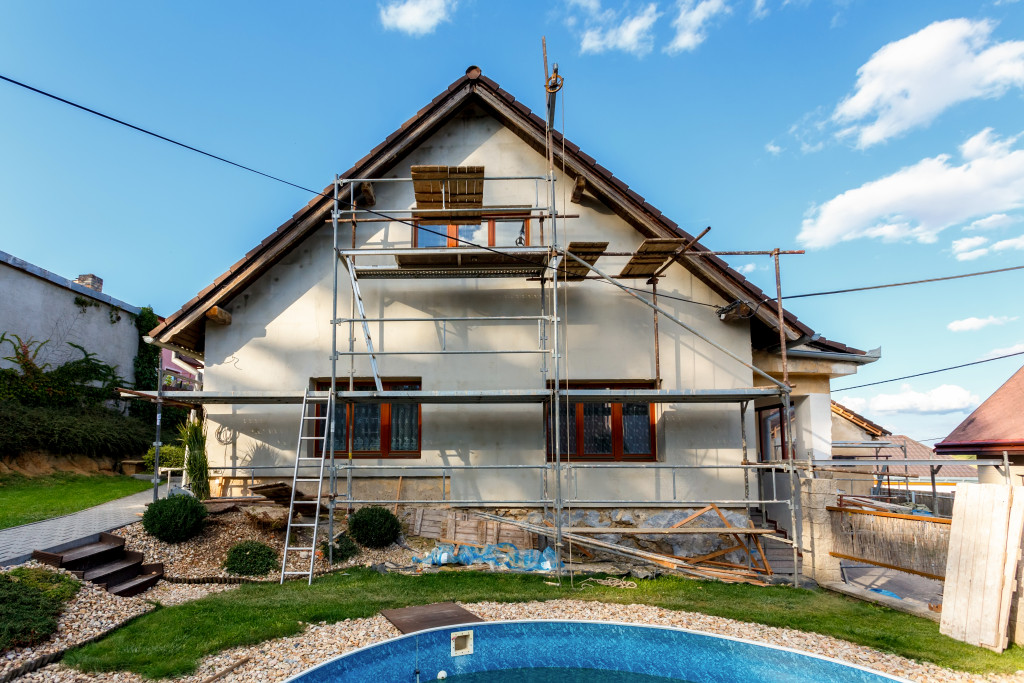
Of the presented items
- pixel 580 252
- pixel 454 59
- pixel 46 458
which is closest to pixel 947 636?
pixel 580 252

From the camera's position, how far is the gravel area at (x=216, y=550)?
8.47 m

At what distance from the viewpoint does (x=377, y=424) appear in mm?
10984

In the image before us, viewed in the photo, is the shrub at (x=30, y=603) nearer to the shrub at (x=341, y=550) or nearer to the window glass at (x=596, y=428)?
the shrub at (x=341, y=550)

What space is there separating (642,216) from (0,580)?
32.6 feet

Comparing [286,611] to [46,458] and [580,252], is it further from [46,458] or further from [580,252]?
[46,458]

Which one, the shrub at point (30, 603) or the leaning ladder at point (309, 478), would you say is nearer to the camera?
the shrub at point (30, 603)

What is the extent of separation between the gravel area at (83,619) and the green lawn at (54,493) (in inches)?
138

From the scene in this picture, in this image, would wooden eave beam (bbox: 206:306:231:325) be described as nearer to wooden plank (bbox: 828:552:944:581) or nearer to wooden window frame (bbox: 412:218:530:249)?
wooden window frame (bbox: 412:218:530:249)

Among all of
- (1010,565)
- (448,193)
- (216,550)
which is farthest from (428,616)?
(448,193)

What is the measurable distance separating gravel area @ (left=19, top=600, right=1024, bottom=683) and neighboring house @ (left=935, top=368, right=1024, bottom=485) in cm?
822

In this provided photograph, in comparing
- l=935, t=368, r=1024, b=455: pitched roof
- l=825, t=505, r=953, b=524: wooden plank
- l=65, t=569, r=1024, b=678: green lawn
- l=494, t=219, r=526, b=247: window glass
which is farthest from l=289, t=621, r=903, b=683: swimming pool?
l=935, t=368, r=1024, b=455: pitched roof

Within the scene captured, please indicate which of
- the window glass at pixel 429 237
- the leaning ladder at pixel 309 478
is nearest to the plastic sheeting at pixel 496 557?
the leaning ladder at pixel 309 478

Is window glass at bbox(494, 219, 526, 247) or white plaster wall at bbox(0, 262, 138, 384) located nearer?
window glass at bbox(494, 219, 526, 247)

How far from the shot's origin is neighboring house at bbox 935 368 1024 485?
11.8 meters
